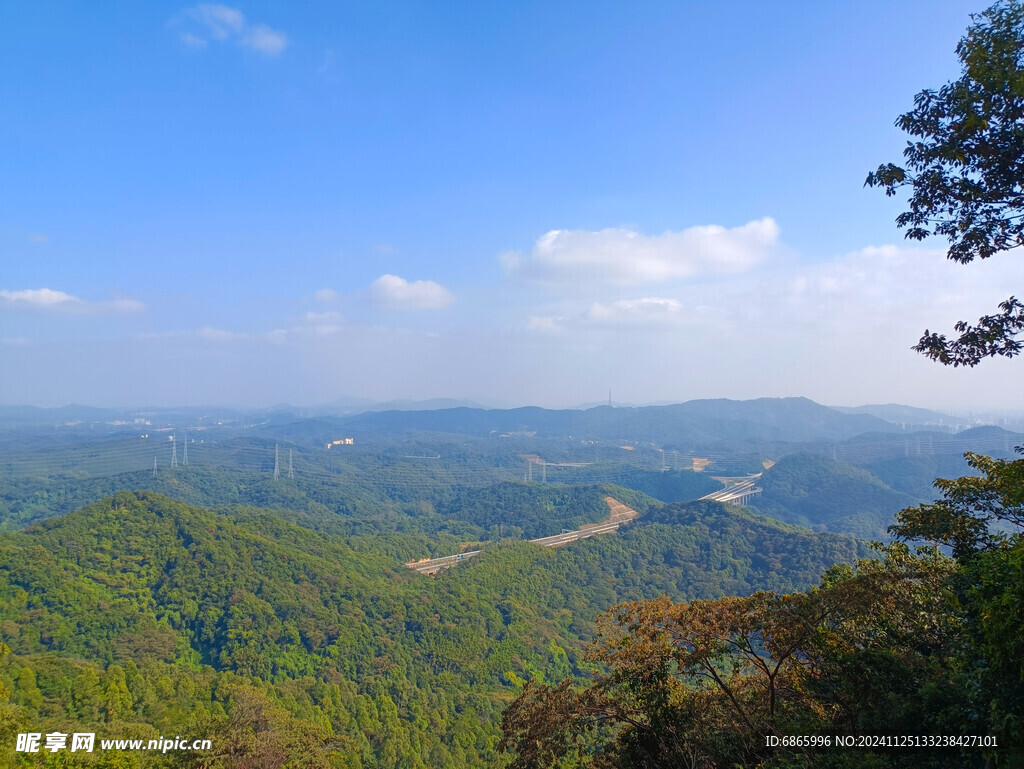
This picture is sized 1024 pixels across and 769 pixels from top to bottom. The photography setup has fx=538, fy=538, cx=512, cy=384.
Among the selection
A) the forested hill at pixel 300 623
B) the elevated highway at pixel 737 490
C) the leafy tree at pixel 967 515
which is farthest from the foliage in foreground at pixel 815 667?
the elevated highway at pixel 737 490

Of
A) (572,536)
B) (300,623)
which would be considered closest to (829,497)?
(572,536)

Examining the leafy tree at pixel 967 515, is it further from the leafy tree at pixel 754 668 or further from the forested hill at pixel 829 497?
the forested hill at pixel 829 497

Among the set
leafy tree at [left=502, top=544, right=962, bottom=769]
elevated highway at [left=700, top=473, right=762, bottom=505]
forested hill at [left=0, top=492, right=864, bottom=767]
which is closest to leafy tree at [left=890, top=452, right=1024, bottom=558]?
leafy tree at [left=502, top=544, right=962, bottom=769]

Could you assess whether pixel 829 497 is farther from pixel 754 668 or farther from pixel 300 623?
pixel 754 668

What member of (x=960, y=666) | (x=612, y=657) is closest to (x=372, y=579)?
(x=612, y=657)

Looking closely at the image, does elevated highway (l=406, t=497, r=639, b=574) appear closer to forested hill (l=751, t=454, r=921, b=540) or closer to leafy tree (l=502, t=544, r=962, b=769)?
forested hill (l=751, t=454, r=921, b=540)

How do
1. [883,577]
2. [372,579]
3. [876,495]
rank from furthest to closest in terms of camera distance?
[876,495] → [372,579] → [883,577]

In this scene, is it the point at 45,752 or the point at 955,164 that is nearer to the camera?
the point at 955,164

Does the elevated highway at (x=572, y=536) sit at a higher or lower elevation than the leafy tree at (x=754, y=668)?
lower

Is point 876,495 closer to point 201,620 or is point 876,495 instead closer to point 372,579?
point 372,579

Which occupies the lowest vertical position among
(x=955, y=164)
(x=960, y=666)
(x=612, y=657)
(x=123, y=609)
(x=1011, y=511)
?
(x=123, y=609)
